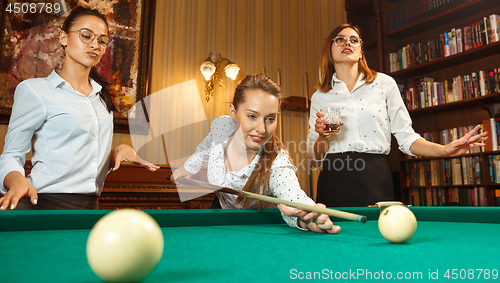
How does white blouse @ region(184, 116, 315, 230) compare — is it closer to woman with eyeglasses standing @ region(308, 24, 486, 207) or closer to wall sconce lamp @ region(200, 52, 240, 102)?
woman with eyeglasses standing @ region(308, 24, 486, 207)

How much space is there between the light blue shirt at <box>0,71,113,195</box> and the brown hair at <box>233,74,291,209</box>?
73 centimetres

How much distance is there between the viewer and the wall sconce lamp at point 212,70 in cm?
424

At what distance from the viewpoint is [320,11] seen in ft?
17.4

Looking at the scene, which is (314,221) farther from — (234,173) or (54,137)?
(54,137)

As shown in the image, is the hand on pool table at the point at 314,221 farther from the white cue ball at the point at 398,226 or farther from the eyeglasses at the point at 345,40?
the eyeglasses at the point at 345,40

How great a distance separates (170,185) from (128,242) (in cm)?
299

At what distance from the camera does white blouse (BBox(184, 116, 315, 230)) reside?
1463mm

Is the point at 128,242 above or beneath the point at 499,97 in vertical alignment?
beneath

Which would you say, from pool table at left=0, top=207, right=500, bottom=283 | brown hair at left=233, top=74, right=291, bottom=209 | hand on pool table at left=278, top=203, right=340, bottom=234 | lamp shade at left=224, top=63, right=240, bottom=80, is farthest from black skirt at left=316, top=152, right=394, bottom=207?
lamp shade at left=224, top=63, right=240, bottom=80

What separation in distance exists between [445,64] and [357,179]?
7.99ft

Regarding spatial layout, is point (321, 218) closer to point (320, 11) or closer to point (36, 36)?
point (36, 36)

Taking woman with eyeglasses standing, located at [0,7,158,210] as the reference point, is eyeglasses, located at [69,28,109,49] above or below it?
above

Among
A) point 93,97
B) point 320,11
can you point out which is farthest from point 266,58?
point 93,97

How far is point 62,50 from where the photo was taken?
3.55m
